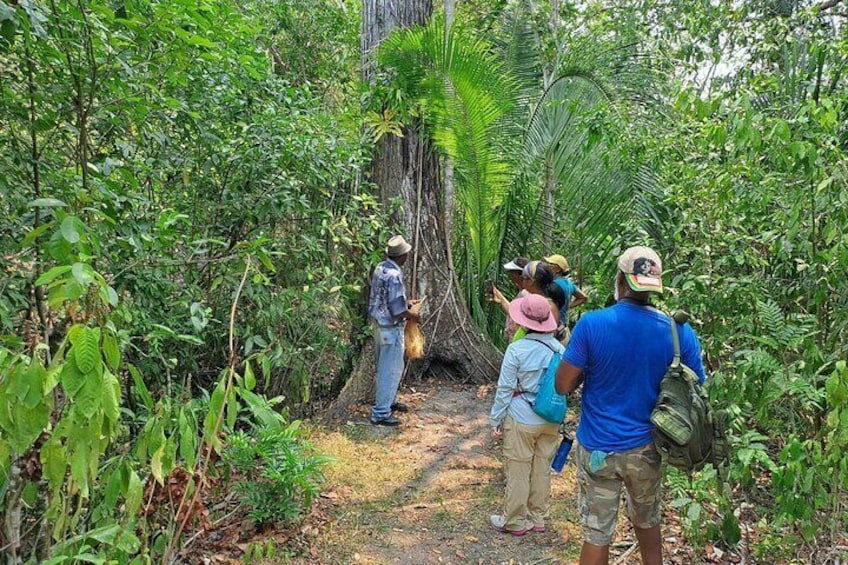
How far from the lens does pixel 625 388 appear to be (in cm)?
284

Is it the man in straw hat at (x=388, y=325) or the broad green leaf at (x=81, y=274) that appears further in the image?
the man in straw hat at (x=388, y=325)

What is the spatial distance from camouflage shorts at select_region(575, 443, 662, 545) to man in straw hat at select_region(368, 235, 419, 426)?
9.08 feet

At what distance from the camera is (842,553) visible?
300cm

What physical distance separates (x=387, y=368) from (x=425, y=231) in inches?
72.6

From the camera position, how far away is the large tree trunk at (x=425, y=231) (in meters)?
6.38

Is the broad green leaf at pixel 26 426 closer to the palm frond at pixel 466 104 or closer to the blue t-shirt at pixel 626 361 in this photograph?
the blue t-shirt at pixel 626 361

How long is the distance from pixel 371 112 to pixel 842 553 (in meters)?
4.98

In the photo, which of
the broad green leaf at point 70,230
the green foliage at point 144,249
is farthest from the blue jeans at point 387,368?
the broad green leaf at point 70,230

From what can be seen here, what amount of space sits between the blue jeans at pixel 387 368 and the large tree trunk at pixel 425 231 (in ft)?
1.80

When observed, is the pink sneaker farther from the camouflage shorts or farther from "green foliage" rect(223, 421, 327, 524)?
"green foliage" rect(223, 421, 327, 524)

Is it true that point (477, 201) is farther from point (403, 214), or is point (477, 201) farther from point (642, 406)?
point (642, 406)

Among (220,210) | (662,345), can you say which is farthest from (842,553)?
(220,210)

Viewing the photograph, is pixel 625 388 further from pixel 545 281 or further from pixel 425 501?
pixel 425 501

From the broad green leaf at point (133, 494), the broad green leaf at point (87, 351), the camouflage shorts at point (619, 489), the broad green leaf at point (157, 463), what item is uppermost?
the broad green leaf at point (87, 351)
